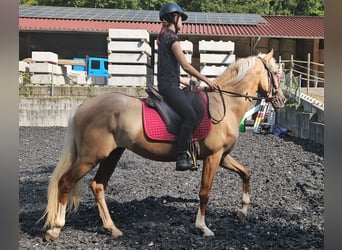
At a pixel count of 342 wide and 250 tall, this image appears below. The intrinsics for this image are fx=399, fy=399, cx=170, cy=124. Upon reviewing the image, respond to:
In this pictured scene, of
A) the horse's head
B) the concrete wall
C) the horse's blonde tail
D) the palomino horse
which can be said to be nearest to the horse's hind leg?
the palomino horse

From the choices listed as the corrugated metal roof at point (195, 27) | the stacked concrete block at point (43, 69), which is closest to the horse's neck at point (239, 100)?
the stacked concrete block at point (43, 69)

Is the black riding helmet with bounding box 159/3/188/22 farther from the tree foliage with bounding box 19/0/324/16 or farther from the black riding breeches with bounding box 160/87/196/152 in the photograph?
the tree foliage with bounding box 19/0/324/16

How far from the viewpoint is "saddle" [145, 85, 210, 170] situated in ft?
15.2

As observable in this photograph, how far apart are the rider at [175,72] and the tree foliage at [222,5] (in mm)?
32998

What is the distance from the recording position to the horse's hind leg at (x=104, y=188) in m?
4.67

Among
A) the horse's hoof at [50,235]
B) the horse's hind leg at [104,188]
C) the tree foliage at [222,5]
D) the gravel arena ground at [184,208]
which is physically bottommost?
the gravel arena ground at [184,208]

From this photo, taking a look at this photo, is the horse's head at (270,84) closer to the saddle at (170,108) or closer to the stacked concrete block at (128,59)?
the saddle at (170,108)

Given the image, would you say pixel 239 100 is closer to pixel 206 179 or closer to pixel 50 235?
pixel 206 179

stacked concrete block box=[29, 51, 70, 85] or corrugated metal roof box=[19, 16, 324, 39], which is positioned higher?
corrugated metal roof box=[19, 16, 324, 39]

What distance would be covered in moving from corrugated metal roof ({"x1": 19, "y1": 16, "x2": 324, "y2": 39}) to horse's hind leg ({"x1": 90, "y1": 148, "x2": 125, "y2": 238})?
17137 mm

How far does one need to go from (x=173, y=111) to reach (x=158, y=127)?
0.26m

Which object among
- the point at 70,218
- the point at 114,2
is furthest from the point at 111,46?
the point at 114,2

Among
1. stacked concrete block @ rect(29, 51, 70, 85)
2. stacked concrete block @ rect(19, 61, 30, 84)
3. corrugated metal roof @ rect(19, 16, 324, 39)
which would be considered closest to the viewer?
stacked concrete block @ rect(19, 61, 30, 84)

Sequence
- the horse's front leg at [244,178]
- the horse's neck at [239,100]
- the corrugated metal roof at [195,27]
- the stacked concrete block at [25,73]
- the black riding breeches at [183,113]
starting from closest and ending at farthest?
the black riding breeches at [183,113]
the horse's neck at [239,100]
the horse's front leg at [244,178]
the stacked concrete block at [25,73]
the corrugated metal roof at [195,27]
